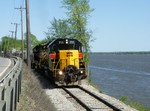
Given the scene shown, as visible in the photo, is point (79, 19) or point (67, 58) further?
point (79, 19)

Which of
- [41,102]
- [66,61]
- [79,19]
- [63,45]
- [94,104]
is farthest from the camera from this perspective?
[79,19]

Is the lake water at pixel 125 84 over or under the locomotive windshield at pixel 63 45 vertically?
under

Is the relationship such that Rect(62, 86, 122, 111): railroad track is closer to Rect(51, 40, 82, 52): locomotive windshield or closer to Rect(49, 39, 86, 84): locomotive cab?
Rect(49, 39, 86, 84): locomotive cab

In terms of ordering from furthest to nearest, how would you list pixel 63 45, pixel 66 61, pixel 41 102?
pixel 63 45
pixel 66 61
pixel 41 102

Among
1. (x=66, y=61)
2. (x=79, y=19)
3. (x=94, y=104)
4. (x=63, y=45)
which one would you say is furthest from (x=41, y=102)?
(x=79, y=19)

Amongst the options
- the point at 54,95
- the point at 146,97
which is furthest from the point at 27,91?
the point at 146,97

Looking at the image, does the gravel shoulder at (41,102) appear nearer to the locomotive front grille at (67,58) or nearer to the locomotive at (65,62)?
the locomotive at (65,62)

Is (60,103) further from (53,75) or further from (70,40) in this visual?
(70,40)

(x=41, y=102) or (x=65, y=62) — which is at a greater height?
(x=65, y=62)

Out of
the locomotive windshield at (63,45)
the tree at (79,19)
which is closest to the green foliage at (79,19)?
the tree at (79,19)

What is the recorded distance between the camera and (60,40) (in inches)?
905

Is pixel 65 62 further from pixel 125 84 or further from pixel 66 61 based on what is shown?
pixel 125 84

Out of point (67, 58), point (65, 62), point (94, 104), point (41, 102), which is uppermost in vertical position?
point (67, 58)

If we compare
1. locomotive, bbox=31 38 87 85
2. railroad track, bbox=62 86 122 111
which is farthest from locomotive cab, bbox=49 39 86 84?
railroad track, bbox=62 86 122 111
